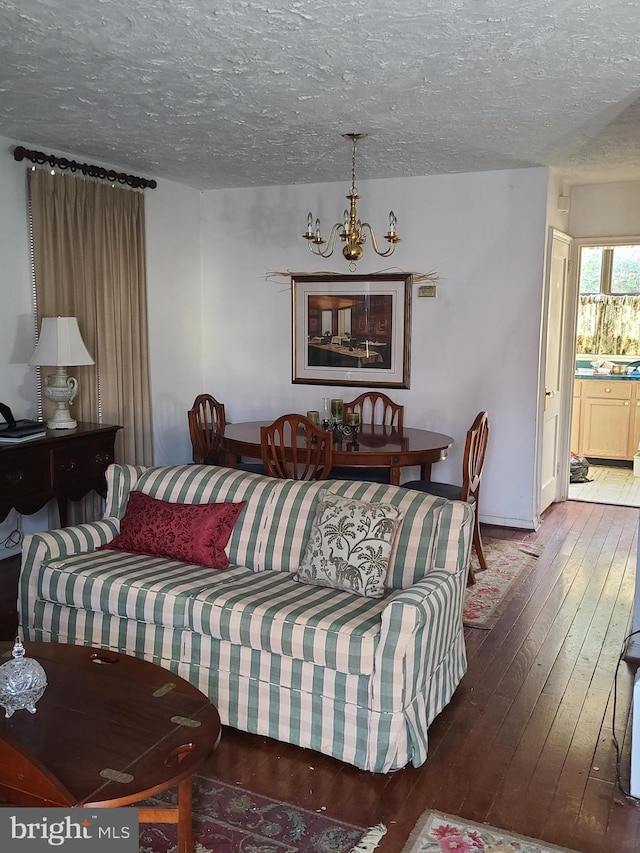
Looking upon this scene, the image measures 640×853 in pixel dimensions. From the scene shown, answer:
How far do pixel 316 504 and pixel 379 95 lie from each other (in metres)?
1.90

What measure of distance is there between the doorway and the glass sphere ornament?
228 inches

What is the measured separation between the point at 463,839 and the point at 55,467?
302 centimetres

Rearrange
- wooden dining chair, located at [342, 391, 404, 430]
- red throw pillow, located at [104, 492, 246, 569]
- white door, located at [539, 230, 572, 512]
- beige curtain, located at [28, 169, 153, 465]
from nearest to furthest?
red throw pillow, located at [104, 492, 246, 569] → beige curtain, located at [28, 169, 153, 465] → wooden dining chair, located at [342, 391, 404, 430] → white door, located at [539, 230, 572, 512]

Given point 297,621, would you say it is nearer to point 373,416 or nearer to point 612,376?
point 373,416

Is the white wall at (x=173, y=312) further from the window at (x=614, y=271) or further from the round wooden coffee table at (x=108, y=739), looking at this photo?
the window at (x=614, y=271)

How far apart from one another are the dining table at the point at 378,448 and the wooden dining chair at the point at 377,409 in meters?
0.17

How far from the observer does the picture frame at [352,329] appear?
579cm

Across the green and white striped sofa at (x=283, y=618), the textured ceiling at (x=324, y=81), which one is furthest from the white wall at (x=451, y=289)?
the green and white striped sofa at (x=283, y=618)

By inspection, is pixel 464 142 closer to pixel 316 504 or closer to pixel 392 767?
pixel 316 504

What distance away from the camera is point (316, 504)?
3.23 metres

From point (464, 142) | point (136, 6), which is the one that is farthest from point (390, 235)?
point (136, 6)

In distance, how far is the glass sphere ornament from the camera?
2.03 meters

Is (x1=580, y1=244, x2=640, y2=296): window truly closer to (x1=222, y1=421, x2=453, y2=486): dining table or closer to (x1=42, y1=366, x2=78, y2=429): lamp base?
(x1=222, y1=421, x2=453, y2=486): dining table

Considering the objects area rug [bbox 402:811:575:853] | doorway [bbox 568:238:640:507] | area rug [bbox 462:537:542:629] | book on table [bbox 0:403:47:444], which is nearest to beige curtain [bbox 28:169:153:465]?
book on table [bbox 0:403:47:444]
